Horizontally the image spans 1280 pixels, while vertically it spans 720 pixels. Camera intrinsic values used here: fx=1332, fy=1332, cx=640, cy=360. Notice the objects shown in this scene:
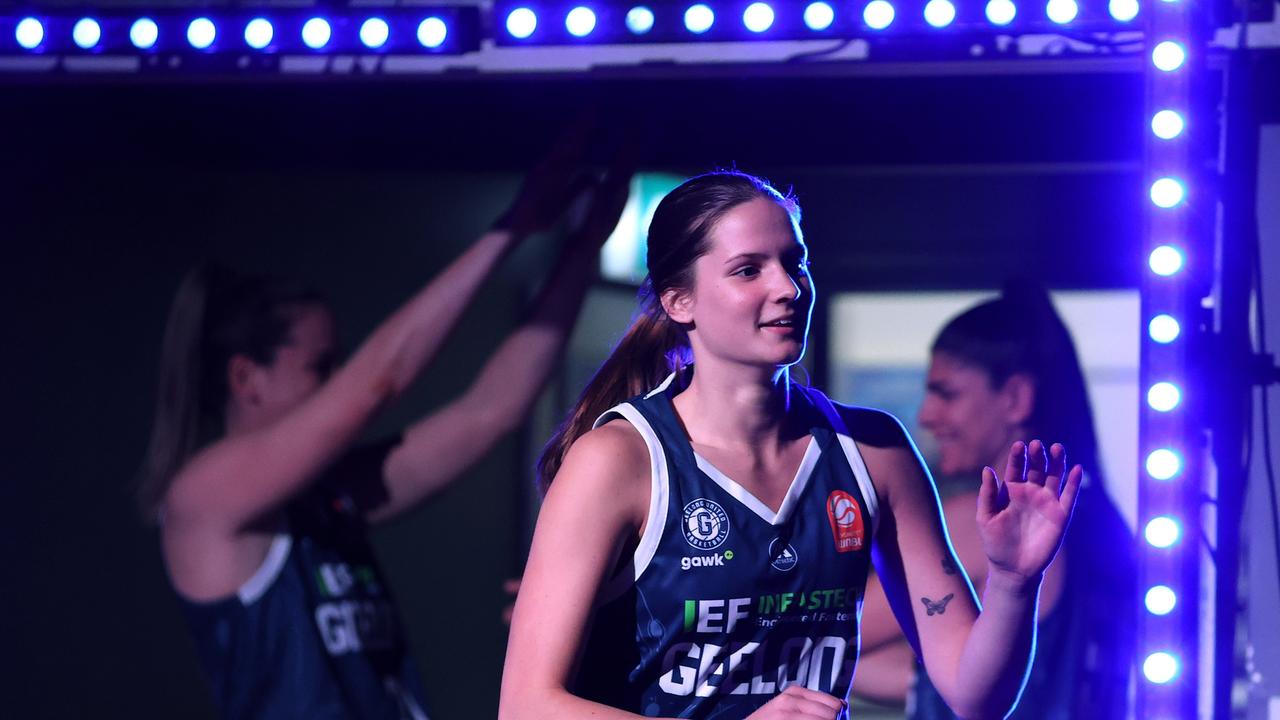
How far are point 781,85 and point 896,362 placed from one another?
2.77 m

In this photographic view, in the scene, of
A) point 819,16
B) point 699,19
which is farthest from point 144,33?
point 819,16

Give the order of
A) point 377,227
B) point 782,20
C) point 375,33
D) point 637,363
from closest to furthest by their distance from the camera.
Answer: point 637,363, point 782,20, point 375,33, point 377,227

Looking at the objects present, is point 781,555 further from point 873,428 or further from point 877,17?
point 877,17

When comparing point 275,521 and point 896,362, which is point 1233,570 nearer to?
point 275,521

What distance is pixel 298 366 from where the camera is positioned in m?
2.65

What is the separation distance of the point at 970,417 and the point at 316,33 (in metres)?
1.43

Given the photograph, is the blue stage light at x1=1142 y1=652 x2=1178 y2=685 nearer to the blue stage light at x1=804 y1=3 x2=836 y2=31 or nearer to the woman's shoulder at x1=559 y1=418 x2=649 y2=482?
the woman's shoulder at x1=559 y1=418 x2=649 y2=482

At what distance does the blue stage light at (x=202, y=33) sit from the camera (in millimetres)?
2486

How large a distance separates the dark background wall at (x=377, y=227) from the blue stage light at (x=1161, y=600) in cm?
57

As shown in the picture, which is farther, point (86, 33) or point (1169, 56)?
point (86, 33)

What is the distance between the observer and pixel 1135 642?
2.03m

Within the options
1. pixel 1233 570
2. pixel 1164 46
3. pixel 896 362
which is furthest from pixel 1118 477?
pixel 1164 46

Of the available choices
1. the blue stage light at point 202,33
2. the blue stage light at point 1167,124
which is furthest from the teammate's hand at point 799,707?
the blue stage light at point 202,33

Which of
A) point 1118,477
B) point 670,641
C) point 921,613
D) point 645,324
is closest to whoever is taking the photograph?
point 670,641
